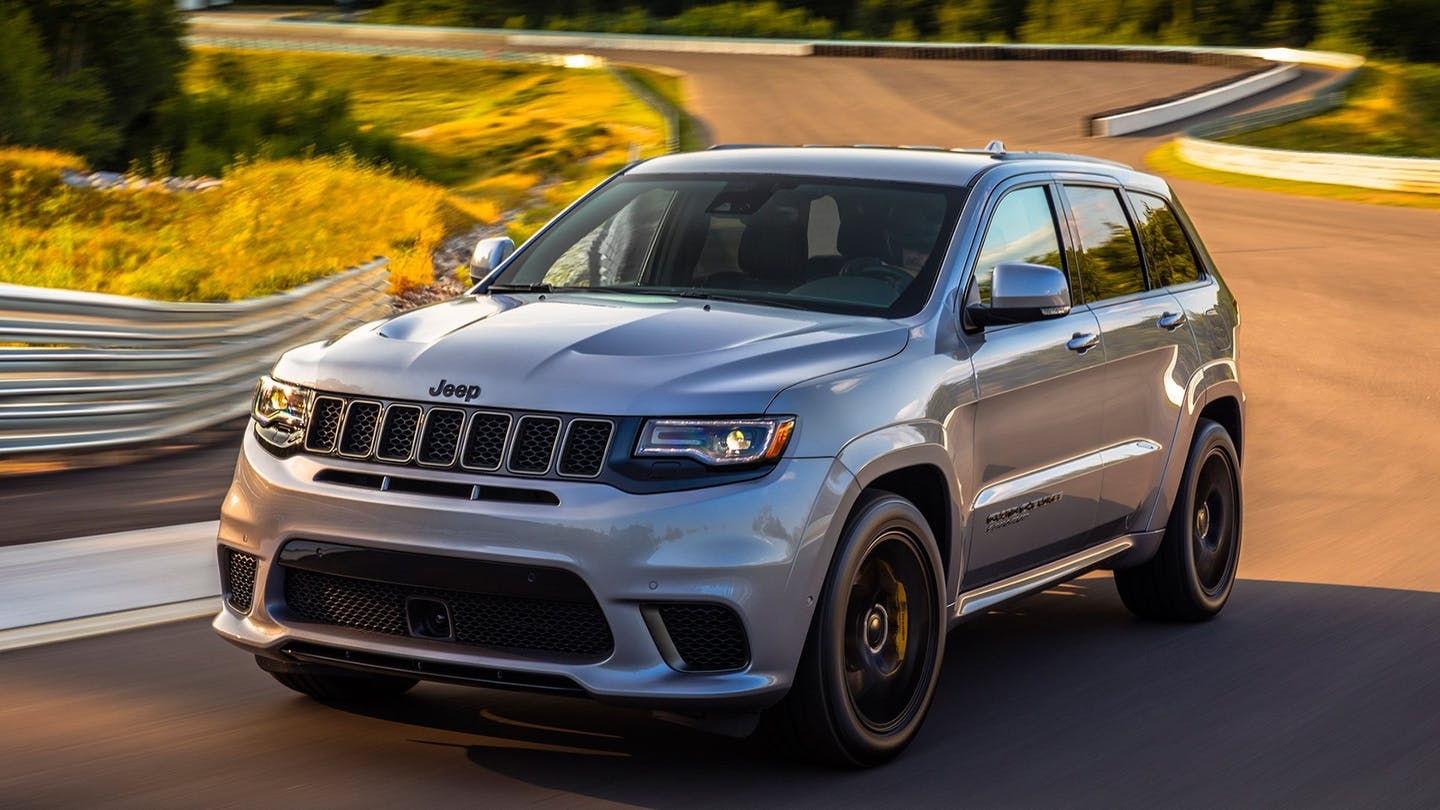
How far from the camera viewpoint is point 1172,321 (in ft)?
25.4

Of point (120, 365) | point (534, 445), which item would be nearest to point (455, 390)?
point (534, 445)

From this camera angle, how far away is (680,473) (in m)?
5.16

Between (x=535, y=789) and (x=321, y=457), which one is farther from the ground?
(x=321, y=457)

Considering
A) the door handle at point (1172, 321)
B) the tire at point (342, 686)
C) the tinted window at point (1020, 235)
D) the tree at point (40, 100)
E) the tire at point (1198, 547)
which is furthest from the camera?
the tree at point (40, 100)

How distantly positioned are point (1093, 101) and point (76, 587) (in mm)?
48814

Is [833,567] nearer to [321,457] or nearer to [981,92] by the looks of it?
[321,457]

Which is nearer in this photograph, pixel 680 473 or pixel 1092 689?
pixel 680 473

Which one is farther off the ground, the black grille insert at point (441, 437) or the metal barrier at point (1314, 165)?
the black grille insert at point (441, 437)

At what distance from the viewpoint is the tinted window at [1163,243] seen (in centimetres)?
791

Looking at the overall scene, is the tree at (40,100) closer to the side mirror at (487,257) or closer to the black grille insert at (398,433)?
the side mirror at (487,257)

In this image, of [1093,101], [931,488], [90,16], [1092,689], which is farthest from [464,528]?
[1093,101]

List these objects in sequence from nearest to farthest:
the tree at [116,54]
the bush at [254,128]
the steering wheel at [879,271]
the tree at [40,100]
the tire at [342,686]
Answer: the tire at [342,686], the steering wheel at [879,271], the tree at [40,100], the tree at [116,54], the bush at [254,128]

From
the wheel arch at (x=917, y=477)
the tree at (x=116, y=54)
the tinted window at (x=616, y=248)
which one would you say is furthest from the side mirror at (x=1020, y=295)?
the tree at (x=116, y=54)

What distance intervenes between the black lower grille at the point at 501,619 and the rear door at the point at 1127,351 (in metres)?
2.52
